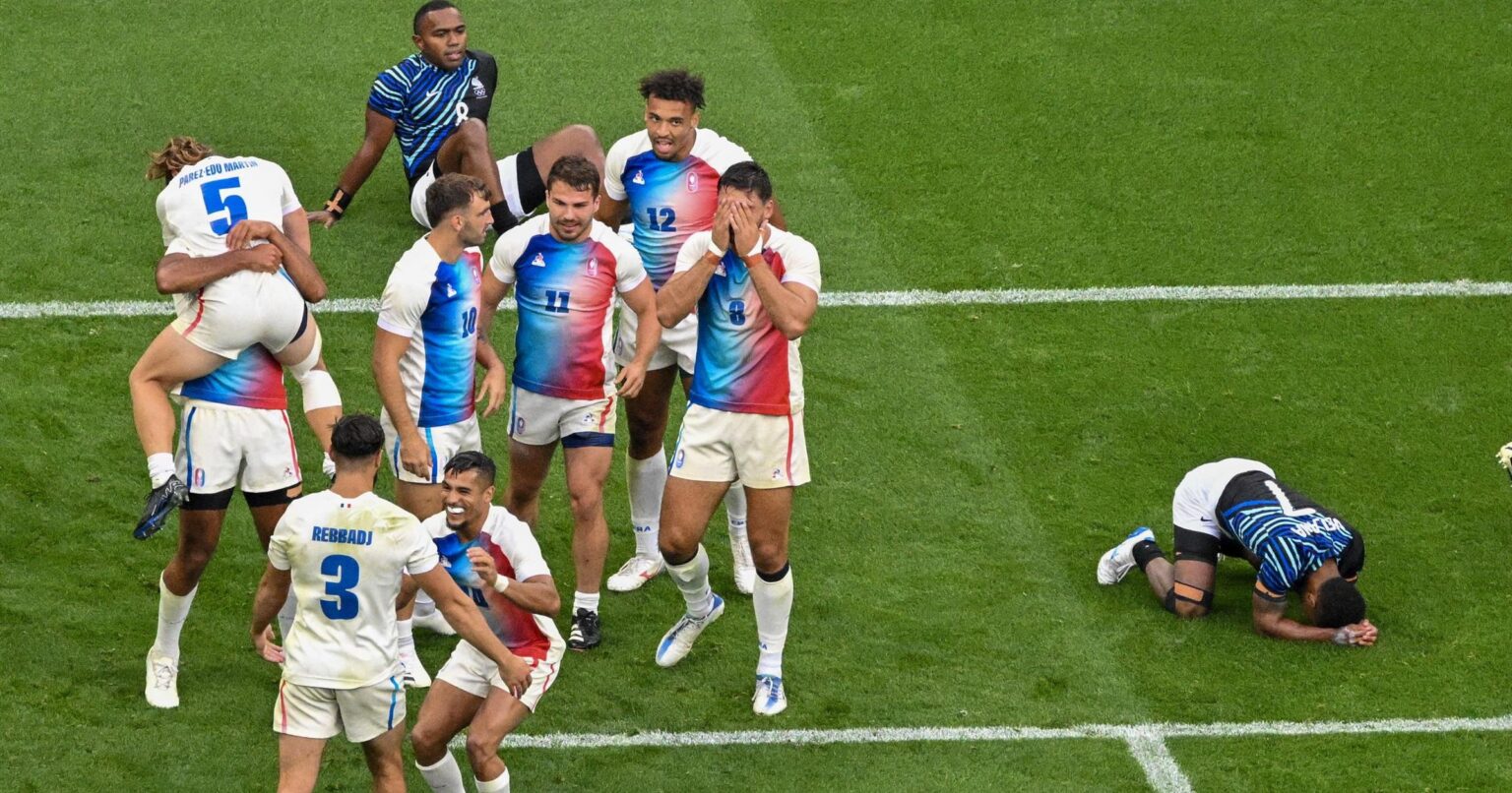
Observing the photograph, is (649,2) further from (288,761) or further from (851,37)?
(288,761)

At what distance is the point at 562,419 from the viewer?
8805mm

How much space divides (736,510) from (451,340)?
1.86m

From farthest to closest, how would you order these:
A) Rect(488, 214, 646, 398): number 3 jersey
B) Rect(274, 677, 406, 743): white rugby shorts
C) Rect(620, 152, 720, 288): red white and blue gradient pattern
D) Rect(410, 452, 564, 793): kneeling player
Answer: Rect(620, 152, 720, 288): red white and blue gradient pattern < Rect(488, 214, 646, 398): number 3 jersey < Rect(410, 452, 564, 793): kneeling player < Rect(274, 677, 406, 743): white rugby shorts

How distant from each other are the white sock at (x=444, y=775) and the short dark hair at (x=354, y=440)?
124 centimetres

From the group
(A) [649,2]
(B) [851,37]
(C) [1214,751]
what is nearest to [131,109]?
(A) [649,2]

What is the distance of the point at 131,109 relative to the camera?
Result: 541 inches

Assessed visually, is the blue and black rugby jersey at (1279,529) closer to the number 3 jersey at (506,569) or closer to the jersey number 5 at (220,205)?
the number 3 jersey at (506,569)

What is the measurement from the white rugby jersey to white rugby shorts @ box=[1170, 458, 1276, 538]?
4362 millimetres

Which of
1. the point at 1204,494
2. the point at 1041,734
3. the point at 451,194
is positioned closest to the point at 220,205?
the point at 451,194

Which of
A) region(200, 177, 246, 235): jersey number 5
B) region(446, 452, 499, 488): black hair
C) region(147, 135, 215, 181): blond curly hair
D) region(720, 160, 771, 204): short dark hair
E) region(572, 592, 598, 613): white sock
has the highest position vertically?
region(720, 160, 771, 204): short dark hair

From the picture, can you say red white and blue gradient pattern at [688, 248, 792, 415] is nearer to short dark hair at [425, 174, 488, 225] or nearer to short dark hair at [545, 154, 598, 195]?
short dark hair at [545, 154, 598, 195]

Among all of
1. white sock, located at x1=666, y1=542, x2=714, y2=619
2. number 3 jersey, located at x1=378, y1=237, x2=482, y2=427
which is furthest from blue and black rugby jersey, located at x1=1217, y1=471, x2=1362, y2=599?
number 3 jersey, located at x1=378, y1=237, x2=482, y2=427

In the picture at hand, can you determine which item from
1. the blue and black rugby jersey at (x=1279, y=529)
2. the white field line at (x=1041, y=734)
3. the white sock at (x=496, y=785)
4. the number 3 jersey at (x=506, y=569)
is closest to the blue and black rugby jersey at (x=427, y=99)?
the white field line at (x=1041, y=734)

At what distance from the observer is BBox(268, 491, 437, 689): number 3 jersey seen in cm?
681
